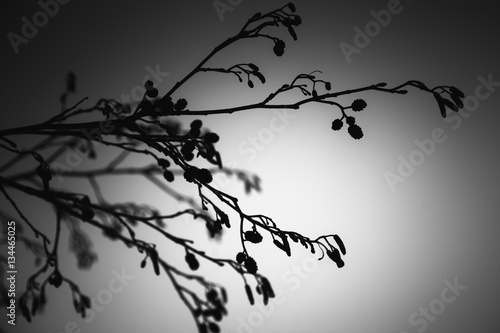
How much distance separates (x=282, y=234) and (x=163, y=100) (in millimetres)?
356

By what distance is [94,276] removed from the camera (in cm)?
125

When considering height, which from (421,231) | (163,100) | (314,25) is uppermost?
(314,25)

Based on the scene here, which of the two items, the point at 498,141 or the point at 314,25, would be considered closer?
the point at 314,25

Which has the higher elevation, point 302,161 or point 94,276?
point 302,161

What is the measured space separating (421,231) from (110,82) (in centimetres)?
145

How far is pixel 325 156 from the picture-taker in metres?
1.38

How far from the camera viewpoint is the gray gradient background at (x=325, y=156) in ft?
4.07

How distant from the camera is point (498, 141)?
1432mm

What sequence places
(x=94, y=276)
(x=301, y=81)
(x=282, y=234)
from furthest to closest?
(x=301, y=81)
(x=94, y=276)
(x=282, y=234)

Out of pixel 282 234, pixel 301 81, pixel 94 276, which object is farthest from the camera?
pixel 301 81

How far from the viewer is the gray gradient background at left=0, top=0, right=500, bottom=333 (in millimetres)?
1239

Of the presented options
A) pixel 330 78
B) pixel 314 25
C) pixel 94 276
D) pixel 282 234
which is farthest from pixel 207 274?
pixel 314 25

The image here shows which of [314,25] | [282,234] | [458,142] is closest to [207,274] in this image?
[282,234]

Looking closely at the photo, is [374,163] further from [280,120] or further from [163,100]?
[163,100]
